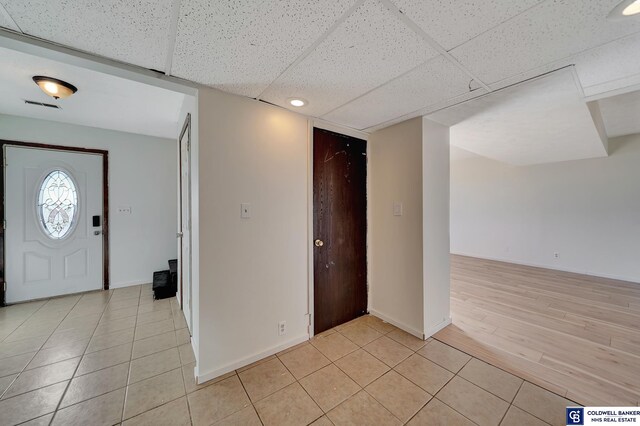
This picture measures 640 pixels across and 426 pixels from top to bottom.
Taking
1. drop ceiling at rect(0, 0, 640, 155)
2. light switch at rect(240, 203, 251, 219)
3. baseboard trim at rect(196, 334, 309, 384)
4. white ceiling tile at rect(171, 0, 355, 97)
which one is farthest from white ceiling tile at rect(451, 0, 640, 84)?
baseboard trim at rect(196, 334, 309, 384)

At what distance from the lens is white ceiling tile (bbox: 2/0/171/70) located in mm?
1047

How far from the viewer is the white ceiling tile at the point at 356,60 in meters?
1.17

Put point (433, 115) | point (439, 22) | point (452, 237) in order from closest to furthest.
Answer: point (439, 22), point (433, 115), point (452, 237)

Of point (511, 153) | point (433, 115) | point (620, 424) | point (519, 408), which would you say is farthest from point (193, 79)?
point (511, 153)

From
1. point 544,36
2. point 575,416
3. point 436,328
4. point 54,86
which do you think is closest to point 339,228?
point 436,328

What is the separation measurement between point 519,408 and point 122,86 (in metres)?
4.34

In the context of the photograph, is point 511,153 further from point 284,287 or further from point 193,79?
point 193,79

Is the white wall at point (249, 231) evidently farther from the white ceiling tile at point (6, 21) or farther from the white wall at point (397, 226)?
the white wall at point (397, 226)

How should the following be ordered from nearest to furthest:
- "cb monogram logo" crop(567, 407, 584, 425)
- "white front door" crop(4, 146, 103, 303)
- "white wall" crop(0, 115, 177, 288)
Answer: "cb monogram logo" crop(567, 407, 584, 425)
"white front door" crop(4, 146, 103, 303)
"white wall" crop(0, 115, 177, 288)

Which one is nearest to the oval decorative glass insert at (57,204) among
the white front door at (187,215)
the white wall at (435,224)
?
the white front door at (187,215)

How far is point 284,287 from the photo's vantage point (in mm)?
2238

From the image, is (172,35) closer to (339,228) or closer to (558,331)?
(339,228)

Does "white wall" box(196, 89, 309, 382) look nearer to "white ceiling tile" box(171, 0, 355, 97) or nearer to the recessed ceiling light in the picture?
the recessed ceiling light

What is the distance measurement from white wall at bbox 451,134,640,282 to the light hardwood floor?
614 millimetres
